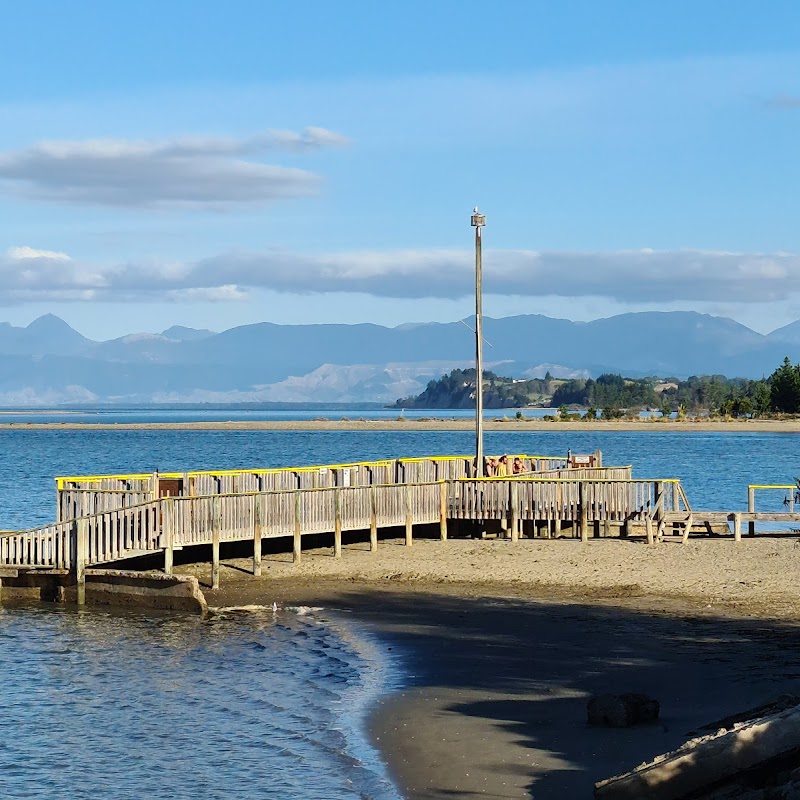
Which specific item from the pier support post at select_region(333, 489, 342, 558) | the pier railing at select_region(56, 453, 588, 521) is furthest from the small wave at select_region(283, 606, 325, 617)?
the pier support post at select_region(333, 489, 342, 558)

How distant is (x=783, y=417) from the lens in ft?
516

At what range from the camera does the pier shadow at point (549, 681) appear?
44.5 feet

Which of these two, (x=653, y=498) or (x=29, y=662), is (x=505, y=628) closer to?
(x=29, y=662)

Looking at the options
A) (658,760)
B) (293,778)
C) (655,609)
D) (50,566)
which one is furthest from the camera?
(50,566)

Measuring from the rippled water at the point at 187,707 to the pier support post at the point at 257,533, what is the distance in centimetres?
Result: 368

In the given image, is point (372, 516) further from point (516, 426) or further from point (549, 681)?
point (516, 426)

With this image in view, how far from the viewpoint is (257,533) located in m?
27.8

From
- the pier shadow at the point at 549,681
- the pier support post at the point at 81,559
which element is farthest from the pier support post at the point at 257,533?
the pier shadow at the point at 549,681

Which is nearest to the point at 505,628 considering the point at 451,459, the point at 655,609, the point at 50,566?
the point at 655,609

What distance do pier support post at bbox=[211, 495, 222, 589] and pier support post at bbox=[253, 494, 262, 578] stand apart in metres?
0.82

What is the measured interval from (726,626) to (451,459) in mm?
15569

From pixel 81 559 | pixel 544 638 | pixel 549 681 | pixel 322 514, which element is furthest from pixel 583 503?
pixel 549 681

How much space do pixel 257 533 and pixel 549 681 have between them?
38.3 ft

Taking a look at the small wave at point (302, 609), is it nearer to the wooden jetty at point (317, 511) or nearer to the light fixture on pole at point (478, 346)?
the wooden jetty at point (317, 511)
